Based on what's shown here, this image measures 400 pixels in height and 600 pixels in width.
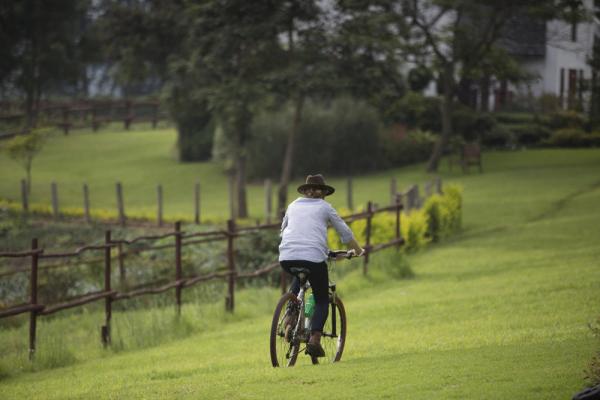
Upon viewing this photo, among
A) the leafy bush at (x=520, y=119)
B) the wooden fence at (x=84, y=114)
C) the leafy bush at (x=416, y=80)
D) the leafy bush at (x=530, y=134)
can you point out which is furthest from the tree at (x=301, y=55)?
the wooden fence at (x=84, y=114)

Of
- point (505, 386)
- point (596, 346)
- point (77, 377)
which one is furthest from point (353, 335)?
point (505, 386)

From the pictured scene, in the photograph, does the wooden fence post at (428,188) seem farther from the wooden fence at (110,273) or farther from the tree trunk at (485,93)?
the tree trunk at (485,93)

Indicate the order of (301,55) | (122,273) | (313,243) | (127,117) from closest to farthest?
1. (313,243)
2. (122,273)
3. (301,55)
4. (127,117)

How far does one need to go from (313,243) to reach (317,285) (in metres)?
0.43

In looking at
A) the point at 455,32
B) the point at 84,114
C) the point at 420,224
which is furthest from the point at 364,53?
the point at 84,114

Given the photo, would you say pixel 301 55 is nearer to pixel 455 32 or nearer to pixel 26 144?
pixel 455 32

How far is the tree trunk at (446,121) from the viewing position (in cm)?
4744

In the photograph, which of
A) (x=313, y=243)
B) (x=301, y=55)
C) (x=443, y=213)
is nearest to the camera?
(x=313, y=243)

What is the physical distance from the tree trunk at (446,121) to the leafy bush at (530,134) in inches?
247

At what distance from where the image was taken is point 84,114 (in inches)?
2630

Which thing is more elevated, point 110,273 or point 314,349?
point 314,349

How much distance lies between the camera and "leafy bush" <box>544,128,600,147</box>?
53.5 meters

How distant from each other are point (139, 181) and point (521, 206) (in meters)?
21.3

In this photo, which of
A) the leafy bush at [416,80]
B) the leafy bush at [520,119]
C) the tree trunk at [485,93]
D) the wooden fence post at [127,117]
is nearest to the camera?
the leafy bush at [416,80]
